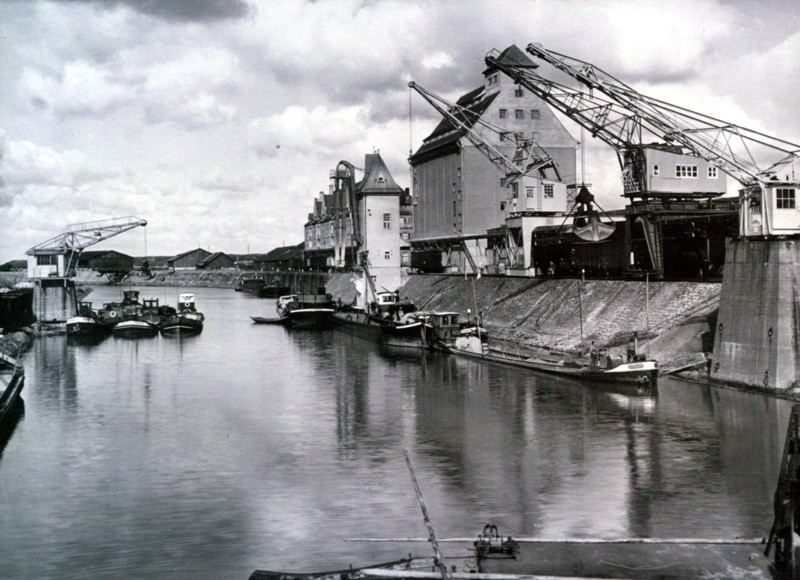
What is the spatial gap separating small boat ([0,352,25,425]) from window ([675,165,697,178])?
38982mm

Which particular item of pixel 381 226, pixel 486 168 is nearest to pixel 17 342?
pixel 486 168

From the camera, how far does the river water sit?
18.5 meters

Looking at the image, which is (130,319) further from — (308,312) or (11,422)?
(11,422)

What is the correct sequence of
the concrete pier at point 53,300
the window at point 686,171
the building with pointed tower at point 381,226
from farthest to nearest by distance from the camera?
1. the building with pointed tower at point 381,226
2. the concrete pier at point 53,300
3. the window at point 686,171

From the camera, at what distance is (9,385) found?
3447cm

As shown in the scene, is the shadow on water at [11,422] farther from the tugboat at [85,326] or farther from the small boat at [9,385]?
the tugboat at [85,326]

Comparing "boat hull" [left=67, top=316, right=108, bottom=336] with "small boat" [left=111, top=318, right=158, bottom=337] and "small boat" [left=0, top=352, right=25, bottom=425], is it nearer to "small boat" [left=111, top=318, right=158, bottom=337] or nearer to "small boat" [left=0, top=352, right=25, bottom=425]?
"small boat" [left=111, top=318, right=158, bottom=337]

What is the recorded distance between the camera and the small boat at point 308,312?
261 ft

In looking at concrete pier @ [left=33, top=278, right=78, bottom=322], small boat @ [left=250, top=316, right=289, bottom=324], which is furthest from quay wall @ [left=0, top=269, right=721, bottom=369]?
concrete pier @ [left=33, top=278, right=78, bottom=322]

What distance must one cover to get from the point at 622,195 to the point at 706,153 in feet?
18.7

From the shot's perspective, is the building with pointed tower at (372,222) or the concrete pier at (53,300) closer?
the concrete pier at (53,300)

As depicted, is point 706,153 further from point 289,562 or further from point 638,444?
point 289,562

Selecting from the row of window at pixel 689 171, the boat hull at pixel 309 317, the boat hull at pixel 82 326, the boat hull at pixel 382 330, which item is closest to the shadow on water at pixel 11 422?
the boat hull at pixel 382 330

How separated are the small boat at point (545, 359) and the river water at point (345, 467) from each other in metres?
0.99
